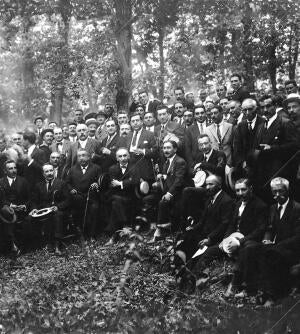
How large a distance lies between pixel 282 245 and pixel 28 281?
4194 millimetres

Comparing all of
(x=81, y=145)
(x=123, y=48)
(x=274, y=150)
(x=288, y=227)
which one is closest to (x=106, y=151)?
(x=81, y=145)

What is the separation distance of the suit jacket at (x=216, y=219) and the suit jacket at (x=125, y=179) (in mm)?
2264

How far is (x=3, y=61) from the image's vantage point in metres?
38.6

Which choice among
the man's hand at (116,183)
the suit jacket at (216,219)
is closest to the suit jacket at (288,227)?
the suit jacket at (216,219)

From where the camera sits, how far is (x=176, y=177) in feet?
31.6

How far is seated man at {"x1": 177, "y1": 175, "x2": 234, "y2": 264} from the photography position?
316 inches

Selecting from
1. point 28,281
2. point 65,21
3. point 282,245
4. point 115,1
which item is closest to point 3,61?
point 65,21

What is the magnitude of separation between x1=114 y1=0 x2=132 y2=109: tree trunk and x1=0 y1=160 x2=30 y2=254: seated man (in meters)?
6.14

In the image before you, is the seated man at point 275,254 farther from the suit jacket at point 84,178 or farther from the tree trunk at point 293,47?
the tree trunk at point 293,47

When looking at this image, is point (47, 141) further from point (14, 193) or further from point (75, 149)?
point (14, 193)

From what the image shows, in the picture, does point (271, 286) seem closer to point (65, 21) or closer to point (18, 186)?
point (18, 186)

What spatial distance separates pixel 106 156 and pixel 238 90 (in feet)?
9.45

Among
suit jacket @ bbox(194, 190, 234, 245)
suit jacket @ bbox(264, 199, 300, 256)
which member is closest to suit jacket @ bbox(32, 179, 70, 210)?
suit jacket @ bbox(194, 190, 234, 245)

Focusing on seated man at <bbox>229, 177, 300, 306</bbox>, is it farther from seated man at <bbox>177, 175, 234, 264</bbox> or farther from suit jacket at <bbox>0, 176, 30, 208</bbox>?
suit jacket at <bbox>0, 176, 30, 208</bbox>
